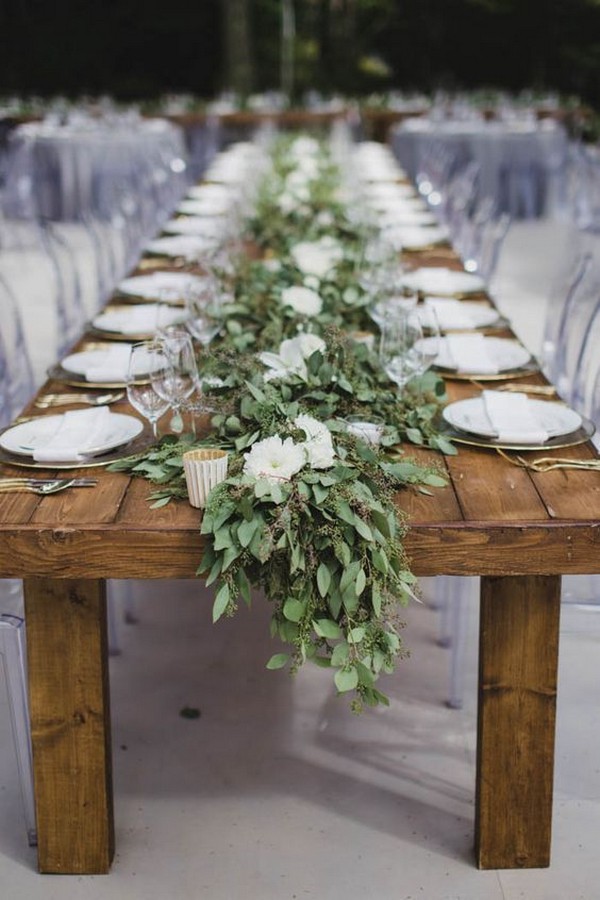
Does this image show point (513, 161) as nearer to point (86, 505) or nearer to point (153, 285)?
point (153, 285)

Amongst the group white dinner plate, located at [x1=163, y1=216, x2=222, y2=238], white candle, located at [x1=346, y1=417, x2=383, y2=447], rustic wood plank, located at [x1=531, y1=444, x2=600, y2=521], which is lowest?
white dinner plate, located at [x1=163, y1=216, x2=222, y2=238]

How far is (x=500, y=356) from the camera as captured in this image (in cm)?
307

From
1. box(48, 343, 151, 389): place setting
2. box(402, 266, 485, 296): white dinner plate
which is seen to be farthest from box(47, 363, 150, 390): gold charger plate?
box(402, 266, 485, 296): white dinner plate

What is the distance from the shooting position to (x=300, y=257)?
141 inches

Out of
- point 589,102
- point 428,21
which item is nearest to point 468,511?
point 589,102

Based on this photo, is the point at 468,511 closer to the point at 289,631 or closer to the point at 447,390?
the point at 289,631

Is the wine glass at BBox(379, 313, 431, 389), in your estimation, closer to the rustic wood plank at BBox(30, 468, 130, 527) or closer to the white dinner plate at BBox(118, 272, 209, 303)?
the rustic wood plank at BBox(30, 468, 130, 527)

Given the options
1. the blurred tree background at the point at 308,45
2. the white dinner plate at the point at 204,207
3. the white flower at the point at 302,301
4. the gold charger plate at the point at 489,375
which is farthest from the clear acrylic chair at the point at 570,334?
the blurred tree background at the point at 308,45

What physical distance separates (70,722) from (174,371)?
0.70 meters

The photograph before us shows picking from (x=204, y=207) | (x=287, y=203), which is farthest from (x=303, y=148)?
(x=287, y=203)

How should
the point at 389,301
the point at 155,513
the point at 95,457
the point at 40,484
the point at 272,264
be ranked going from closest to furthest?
1. the point at 155,513
2. the point at 40,484
3. the point at 95,457
4. the point at 389,301
5. the point at 272,264

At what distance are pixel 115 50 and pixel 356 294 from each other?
17.2 metres

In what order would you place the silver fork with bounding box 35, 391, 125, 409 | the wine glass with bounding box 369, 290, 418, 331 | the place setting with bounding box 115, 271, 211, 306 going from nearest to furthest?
the silver fork with bounding box 35, 391, 125, 409 < the wine glass with bounding box 369, 290, 418, 331 < the place setting with bounding box 115, 271, 211, 306

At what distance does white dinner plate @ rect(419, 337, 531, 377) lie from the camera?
2.96 m
